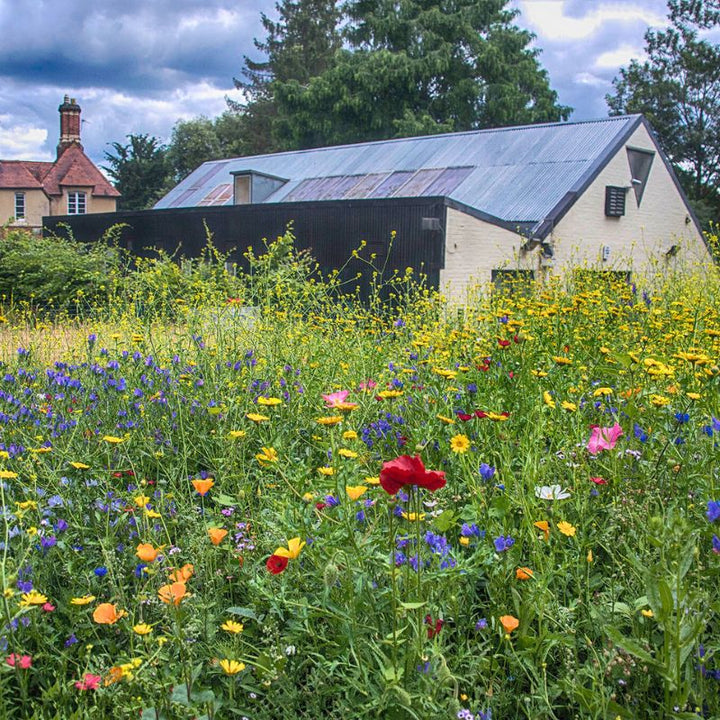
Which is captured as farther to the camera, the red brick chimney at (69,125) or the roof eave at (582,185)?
the red brick chimney at (69,125)

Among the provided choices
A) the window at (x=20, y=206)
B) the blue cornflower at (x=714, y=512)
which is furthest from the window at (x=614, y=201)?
the window at (x=20, y=206)

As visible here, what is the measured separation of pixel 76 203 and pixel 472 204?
3426 centimetres

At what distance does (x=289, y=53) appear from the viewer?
43.6 metres

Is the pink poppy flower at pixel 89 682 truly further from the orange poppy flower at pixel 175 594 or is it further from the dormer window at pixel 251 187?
the dormer window at pixel 251 187

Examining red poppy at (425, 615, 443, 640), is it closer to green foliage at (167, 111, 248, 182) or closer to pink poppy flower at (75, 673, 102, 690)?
pink poppy flower at (75, 673, 102, 690)

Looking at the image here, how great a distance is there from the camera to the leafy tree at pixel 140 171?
4316 cm

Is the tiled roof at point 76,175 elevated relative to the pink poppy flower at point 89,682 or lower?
elevated

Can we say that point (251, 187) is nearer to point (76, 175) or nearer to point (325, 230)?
point (325, 230)

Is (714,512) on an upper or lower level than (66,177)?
lower

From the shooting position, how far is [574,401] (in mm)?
3334

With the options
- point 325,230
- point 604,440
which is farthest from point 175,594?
point 325,230

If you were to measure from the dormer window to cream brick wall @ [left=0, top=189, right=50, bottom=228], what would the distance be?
27.4 m

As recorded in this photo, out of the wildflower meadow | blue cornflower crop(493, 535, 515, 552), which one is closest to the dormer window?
the wildflower meadow

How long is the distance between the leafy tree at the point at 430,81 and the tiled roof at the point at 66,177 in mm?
15591
